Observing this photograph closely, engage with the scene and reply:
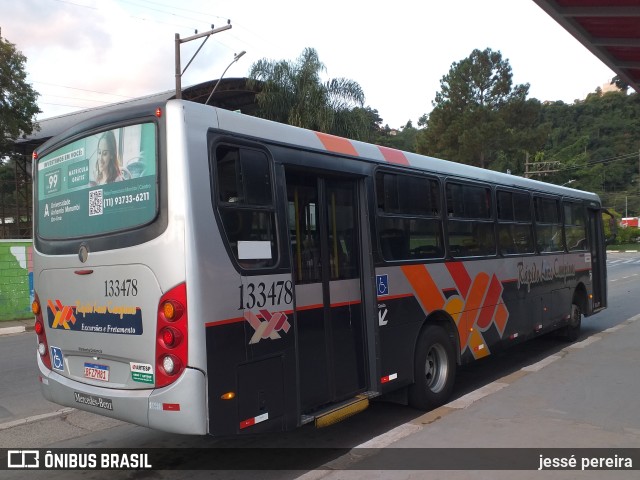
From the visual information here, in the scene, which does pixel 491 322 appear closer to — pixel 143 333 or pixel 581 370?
pixel 581 370

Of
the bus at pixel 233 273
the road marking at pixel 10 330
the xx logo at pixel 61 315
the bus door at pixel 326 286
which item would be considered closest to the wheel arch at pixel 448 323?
the bus at pixel 233 273

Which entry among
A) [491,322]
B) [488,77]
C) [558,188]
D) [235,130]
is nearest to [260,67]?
[558,188]

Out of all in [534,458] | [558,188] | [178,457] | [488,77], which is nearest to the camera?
[534,458]

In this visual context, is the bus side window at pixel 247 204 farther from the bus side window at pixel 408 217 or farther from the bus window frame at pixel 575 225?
the bus window frame at pixel 575 225

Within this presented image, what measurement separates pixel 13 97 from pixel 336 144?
2228 cm

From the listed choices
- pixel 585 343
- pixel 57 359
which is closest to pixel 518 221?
pixel 585 343

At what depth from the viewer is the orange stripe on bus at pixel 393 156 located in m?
6.05

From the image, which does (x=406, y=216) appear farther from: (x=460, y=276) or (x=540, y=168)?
(x=540, y=168)

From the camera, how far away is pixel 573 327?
1067 centimetres

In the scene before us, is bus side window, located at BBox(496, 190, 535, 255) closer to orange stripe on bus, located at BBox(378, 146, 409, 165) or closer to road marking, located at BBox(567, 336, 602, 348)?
road marking, located at BBox(567, 336, 602, 348)

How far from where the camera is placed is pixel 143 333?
404cm

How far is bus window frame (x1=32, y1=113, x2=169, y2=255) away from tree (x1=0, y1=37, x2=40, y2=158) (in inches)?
813

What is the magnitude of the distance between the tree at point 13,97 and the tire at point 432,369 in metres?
22.4

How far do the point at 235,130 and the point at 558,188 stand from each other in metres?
7.82
